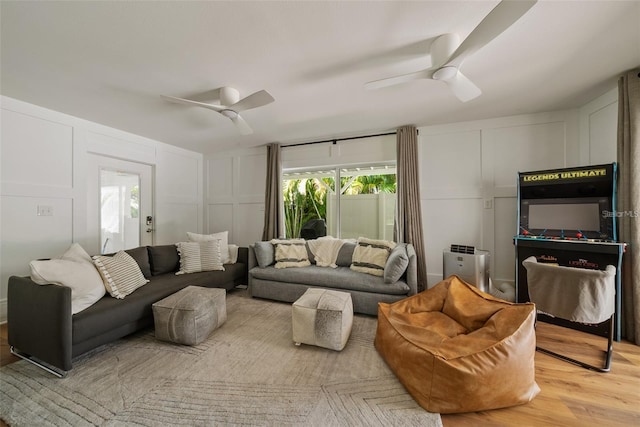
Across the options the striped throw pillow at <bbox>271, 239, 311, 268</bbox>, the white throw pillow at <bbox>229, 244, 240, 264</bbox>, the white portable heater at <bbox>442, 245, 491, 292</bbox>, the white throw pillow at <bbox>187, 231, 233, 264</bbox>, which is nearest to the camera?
the white portable heater at <bbox>442, 245, 491, 292</bbox>

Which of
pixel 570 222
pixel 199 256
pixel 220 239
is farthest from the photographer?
pixel 220 239

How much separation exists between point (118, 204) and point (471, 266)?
17.3 ft

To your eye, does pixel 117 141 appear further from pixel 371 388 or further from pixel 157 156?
pixel 371 388

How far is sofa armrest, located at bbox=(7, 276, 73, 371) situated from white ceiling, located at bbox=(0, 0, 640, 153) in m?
1.84

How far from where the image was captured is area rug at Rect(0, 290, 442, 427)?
1359 millimetres

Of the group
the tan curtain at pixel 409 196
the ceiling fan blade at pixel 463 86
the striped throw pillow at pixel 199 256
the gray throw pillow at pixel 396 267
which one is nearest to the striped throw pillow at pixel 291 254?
the striped throw pillow at pixel 199 256

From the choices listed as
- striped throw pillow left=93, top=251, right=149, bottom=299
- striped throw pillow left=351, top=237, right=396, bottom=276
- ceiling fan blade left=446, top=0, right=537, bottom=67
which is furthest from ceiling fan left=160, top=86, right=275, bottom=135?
striped throw pillow left=351, top=237, right=396, bottom=276

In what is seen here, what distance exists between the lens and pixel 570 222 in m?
2.55

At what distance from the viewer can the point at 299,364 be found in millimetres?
1832

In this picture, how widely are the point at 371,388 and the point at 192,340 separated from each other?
1535mm

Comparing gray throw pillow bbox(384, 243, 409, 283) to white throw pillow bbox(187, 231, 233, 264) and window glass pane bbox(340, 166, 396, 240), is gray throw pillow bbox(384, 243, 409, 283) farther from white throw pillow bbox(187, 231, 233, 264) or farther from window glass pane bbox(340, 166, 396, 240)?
white throw pillow bbox(187, 231, 233, 264)

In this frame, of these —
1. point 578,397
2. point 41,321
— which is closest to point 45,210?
point 41,321

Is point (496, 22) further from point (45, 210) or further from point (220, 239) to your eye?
point (45, 210)

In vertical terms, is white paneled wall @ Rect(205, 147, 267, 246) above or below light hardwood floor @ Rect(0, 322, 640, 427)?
above
